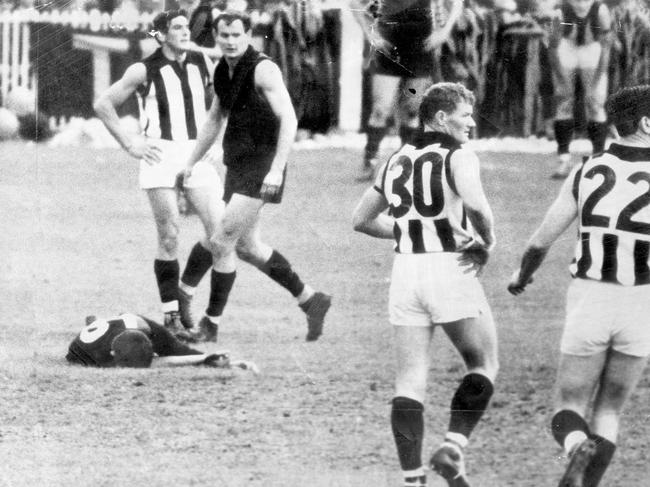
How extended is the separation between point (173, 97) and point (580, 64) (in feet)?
6.50

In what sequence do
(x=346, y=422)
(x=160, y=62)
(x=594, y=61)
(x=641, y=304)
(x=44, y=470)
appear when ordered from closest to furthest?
(x=641, y=304) → (x=44, y=470) → (x=346, y=422) → (x=594, y=61) → (x=160, y=62)

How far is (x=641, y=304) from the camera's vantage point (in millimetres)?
4230

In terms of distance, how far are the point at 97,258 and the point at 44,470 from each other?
180 cm

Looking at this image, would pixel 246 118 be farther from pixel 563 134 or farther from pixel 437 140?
pixel 437 140

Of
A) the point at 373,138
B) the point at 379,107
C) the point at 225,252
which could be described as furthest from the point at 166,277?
the point at 379,107

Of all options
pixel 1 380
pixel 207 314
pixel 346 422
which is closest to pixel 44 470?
pixel 1 380

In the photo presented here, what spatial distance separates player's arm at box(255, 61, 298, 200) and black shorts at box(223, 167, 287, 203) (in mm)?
223

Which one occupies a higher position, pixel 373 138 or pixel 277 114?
pixel 277 114

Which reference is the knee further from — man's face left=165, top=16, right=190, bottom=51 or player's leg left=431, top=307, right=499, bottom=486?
player's leg left=431, top=307, right=499, bottom=486

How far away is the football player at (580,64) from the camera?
5480mm

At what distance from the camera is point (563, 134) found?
5.99m

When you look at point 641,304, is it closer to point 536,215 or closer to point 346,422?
point 346,422

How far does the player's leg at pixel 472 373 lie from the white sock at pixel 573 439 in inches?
14.3

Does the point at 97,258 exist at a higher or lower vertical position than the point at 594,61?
lower
